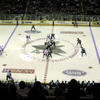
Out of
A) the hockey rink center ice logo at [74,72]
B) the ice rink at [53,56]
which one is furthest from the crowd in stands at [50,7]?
the hockey rink center ice logo at [74,72]

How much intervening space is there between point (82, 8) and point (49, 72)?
1518cm

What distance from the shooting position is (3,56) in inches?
624

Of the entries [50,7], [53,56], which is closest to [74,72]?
[53,56]

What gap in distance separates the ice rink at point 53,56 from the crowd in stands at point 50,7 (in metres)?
4.60

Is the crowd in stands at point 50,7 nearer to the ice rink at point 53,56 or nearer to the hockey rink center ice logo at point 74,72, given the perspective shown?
the ice rink at point 53,56

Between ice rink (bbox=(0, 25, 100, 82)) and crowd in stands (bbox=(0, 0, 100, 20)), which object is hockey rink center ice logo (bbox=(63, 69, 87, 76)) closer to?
ice rink (bbox=(0, 25, 100, 82))

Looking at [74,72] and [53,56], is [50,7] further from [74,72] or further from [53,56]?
[74,72]

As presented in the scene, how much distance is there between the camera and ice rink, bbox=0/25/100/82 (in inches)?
520

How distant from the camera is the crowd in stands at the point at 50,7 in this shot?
1021 inches

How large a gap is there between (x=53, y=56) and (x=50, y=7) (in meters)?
12.7

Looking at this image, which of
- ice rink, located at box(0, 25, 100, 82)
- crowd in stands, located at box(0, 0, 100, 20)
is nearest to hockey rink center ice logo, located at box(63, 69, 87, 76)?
ice rink, located at box(0, 25, 100, 82)

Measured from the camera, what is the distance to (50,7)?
88.2 feet

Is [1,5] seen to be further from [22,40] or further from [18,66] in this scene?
[18,66]

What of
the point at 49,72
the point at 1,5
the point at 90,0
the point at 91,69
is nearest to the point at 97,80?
the point at 91,69
